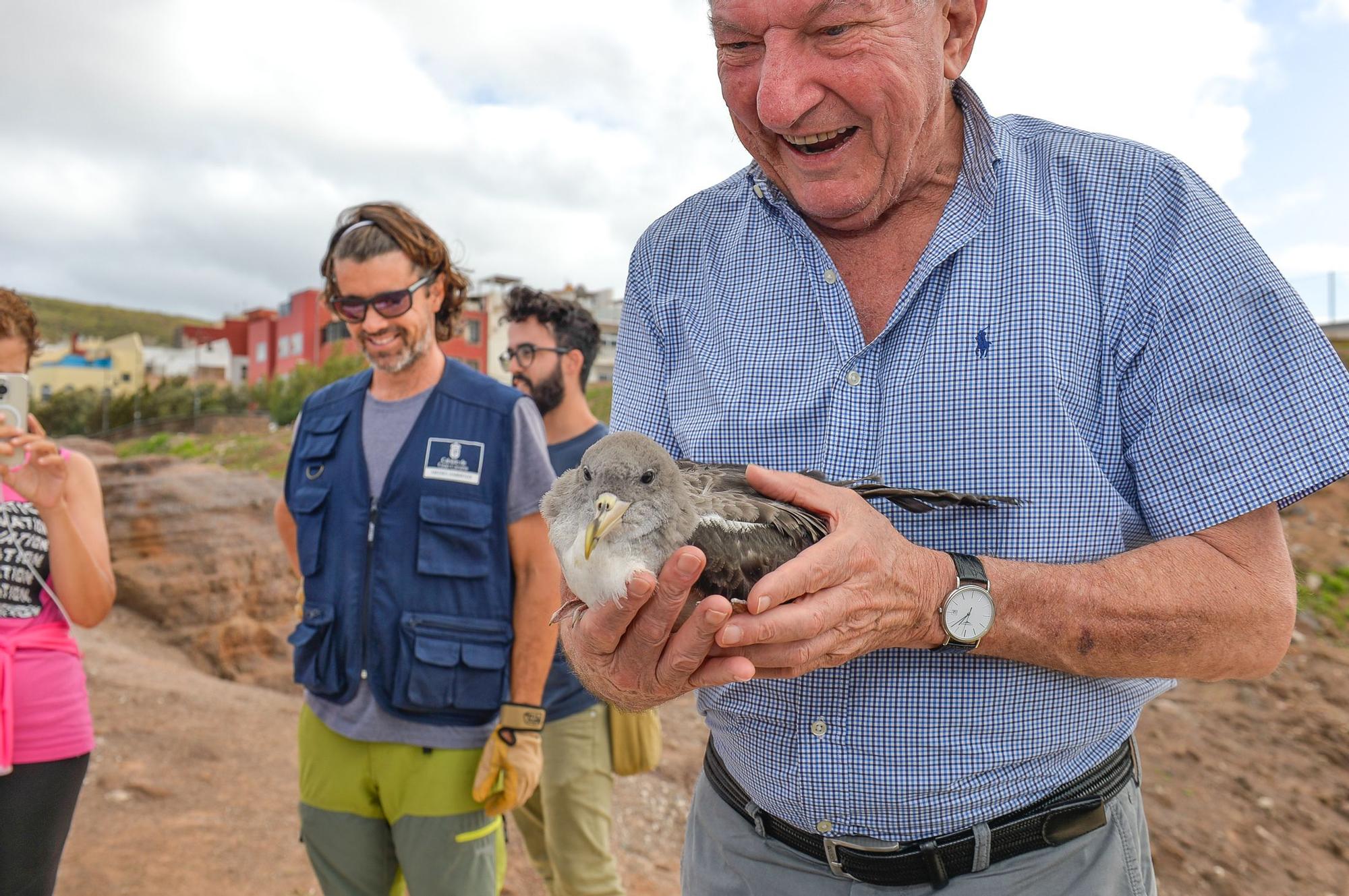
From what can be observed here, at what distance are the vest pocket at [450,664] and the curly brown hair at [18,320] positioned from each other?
7.97ft

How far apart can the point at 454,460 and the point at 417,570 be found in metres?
0.53

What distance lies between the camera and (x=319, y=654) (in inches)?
158

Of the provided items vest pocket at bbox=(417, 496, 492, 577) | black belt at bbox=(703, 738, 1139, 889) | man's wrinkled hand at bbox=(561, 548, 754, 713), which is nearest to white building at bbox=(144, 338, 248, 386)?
vest pocket at bbox=(417, 496, 492, 577)

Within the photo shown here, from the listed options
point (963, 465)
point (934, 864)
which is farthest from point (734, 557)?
point (934, 864)

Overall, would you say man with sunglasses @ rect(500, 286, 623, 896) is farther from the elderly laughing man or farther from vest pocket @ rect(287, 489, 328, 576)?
the elderly laughing man

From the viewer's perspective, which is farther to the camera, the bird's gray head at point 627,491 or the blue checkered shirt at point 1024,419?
the bird's gray head at point 627,491

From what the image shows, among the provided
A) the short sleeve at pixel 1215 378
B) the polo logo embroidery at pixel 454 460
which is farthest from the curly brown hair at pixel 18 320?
the short sleeve at pixel 1215 378

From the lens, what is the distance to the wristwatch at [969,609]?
2.00 m

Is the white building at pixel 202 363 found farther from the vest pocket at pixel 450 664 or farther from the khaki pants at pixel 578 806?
the vest pocket at pixel 450 664

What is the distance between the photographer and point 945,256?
232 centimetres

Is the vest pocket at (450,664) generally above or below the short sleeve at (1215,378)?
below

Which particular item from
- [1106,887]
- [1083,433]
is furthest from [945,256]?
[1106,887]

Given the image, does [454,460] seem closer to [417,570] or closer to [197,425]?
[417,570]

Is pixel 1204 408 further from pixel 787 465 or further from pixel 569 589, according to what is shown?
pixel 569 589
